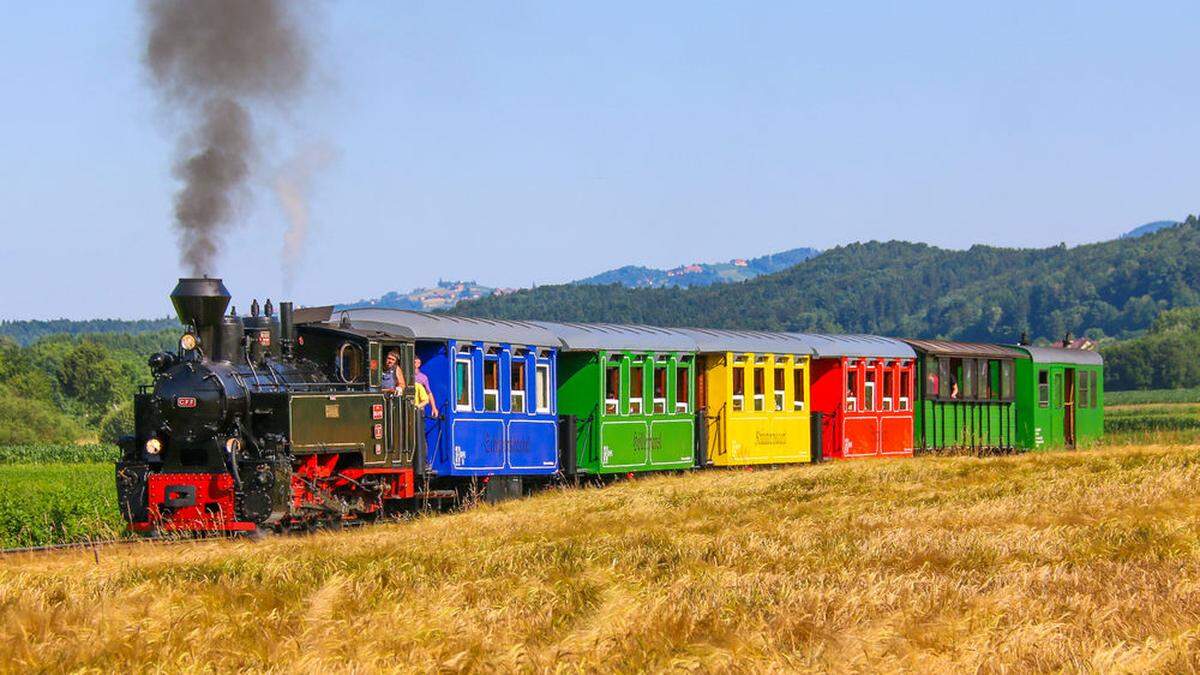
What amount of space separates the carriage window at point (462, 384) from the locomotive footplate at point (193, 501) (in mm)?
4489

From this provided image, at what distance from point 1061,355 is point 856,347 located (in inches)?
367

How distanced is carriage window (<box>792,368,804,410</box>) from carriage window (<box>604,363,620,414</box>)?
666 centimetres

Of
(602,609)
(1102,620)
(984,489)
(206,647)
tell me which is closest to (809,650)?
(602,609)

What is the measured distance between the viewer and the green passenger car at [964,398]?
38031 mm

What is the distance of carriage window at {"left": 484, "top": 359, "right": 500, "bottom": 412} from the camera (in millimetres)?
25078

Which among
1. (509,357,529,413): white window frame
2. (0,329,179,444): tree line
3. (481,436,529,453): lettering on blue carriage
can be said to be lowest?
(0,329,179,444): tree line

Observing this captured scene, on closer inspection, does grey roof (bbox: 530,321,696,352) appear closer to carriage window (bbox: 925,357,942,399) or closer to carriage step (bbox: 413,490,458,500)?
carriage step (bbox: 413,490,458,500)

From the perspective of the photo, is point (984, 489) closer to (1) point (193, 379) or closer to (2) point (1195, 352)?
(1) point (193, 379)

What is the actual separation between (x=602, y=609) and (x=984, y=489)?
41.9ft

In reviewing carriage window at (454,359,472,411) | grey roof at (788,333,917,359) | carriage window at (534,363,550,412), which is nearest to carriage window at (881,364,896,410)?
grey roof at (788,333,917,359)

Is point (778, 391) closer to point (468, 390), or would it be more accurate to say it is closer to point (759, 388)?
point (759, 388)

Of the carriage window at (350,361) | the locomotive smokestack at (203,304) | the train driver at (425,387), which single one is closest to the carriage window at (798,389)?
the train driver at (425,387)

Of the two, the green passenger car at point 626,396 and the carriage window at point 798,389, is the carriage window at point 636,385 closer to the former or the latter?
the green passenger car at point 626,396

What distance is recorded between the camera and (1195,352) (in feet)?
442
